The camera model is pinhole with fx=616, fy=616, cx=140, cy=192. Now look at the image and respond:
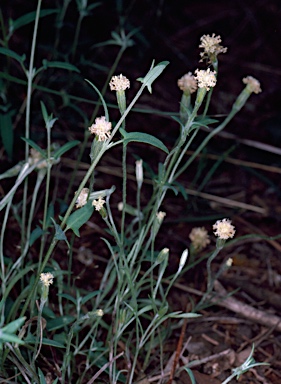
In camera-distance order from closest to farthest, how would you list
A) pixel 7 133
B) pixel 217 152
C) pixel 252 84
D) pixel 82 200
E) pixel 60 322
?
1. pixel 82 200
2. pixel 60 322
3. pixel 252 84
4. pixel 7 133
5. pixel 217 152

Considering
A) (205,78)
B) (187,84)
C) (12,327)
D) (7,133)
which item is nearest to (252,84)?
(187,84)

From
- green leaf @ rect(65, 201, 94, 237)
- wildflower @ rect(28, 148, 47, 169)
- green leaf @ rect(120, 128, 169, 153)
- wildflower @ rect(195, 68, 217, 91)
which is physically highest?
wildflower @ rect(195, 68, 217, 91)

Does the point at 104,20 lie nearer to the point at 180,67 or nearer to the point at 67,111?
the point at 180,67

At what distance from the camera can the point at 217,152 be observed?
1850 millimetres

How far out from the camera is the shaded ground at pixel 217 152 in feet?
4.28

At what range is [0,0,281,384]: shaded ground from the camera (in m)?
1.30

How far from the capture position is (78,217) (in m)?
0.90

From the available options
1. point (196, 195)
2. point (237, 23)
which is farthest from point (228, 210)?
point (237, 23)

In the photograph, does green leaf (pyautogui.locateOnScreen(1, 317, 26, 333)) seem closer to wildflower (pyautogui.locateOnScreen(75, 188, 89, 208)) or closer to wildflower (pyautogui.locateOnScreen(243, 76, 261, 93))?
wildflower (pyautogui.locateOnScreen(75, 188, 89, 208))

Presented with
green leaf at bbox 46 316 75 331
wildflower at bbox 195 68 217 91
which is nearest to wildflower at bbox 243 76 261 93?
wildflower at bbox 195 68 217 91

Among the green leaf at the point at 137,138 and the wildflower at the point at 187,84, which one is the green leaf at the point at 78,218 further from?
the wildflower at the point at 187,84

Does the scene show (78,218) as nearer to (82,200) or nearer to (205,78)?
(82,200)

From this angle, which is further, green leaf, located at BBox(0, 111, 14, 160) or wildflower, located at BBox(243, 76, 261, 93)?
green leaf, located at BBox(0, 111, 14, 160)

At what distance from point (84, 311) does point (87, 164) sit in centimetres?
52
